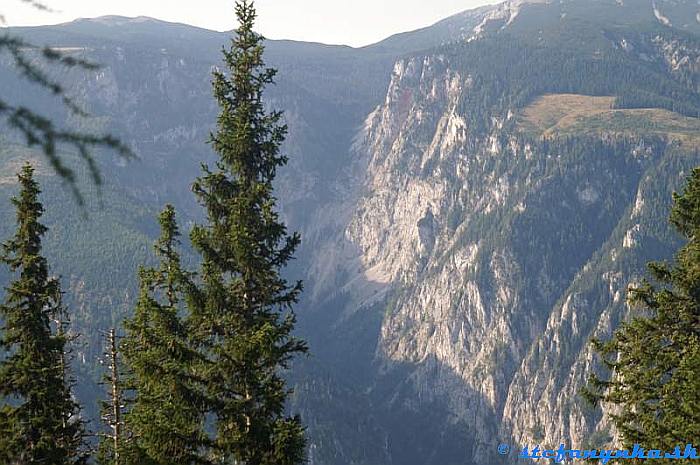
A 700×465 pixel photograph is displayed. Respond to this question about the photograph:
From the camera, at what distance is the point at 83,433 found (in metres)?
38.4

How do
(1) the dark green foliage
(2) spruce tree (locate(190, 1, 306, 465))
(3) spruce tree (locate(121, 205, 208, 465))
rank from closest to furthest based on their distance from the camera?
(1) the dark green foliage → (3) spruce tree (locate(121, 205, 208, 465)) → (2) spruce tree (locate(190, 1, 306, 465))

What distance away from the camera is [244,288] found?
31000mm

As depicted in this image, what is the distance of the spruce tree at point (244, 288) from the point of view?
95.6 feet

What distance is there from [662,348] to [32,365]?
26699mm

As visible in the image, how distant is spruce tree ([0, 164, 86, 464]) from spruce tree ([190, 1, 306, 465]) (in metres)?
8.85

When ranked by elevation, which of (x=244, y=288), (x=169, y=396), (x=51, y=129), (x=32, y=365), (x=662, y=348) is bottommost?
(x=32, y=365)

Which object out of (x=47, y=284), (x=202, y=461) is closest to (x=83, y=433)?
(x=47, y=284)

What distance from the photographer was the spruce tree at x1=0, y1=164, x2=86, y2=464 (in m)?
35.2

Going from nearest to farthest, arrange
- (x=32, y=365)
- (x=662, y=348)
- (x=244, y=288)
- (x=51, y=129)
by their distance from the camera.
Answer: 1. (x=51, y=129)
2. (x=244, y=288)
3. (x=662, y=348)
4. (x=32, y=365)

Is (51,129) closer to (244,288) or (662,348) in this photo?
(244,288)

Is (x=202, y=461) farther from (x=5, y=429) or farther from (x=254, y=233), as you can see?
(x=5, y=429)

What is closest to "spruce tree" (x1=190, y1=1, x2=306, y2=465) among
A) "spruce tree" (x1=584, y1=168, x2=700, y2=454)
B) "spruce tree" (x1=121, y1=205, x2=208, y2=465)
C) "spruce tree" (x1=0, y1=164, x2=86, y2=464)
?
"spruce tree" (x1=121, y1=205, x2=208, y2=465)

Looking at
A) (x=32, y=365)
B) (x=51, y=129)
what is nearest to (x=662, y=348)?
(x=32, y=365)

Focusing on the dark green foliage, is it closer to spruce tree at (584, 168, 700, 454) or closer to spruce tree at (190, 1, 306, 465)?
spruce tree at (190, 1, 306, 465)
